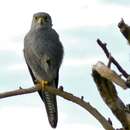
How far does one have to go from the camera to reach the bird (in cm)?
739

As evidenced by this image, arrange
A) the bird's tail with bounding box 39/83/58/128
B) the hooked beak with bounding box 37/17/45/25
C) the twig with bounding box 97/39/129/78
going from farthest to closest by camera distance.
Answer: the hooked beak with bounding box 37/17/45/25 < the bird's tail with bounding box 39/83/58/128 < the twig with bounding box 97/39/129/78

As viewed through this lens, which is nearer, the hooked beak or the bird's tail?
the bird's tail

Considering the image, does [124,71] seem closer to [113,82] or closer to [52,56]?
[113,82]

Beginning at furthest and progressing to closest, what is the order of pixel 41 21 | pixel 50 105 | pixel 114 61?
pixel 41 21, pixel 50 105, pixel 114 61

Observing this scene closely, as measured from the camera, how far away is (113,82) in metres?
1.46

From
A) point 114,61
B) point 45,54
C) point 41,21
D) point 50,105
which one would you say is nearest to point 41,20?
point 41,21

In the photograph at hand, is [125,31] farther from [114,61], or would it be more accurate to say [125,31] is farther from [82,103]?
[82,103]

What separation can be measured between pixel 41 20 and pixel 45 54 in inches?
38.7

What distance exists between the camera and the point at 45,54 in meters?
7.35

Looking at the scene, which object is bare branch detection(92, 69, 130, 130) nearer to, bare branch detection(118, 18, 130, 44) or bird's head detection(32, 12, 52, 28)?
bare branch detection(118, 18, 130, 44)

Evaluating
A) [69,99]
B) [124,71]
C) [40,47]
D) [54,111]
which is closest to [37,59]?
[40,47]

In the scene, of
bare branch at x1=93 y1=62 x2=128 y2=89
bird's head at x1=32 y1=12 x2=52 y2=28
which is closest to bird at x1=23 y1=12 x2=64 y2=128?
bird's head at x1=32 y1=12 x2=52 y2=28

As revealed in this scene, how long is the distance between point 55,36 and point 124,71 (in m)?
6.14

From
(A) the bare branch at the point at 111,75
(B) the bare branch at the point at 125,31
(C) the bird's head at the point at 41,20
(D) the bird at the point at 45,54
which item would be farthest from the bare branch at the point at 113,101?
(C) the bird's head at the point at 41,20
